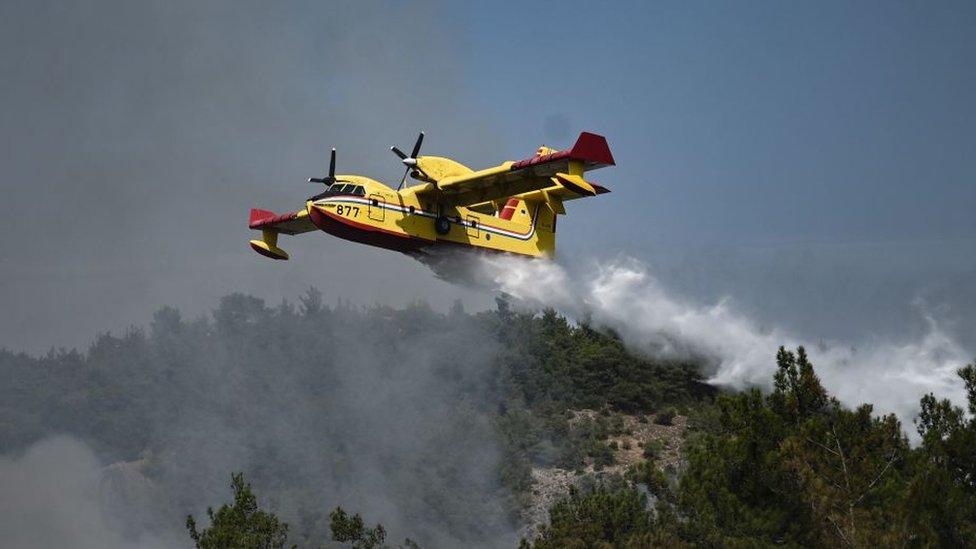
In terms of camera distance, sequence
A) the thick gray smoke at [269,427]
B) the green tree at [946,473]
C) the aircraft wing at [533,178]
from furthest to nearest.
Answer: the thick gray smoke at [269,427] < the aircraft wing at [533,178] < the green tree at [946,473]

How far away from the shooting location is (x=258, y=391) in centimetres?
7781

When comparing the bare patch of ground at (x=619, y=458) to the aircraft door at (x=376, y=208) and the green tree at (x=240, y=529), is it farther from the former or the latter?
the aircraft door at (x=376, y=208)

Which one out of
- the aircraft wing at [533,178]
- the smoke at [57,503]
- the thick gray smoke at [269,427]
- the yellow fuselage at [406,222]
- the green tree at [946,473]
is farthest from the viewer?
the thick gray smoke at [269,427]

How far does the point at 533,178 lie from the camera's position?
35156 millimetres

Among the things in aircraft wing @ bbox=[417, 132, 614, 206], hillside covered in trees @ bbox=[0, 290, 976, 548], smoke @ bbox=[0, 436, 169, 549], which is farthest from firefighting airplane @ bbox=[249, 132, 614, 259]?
smoke @ bbox=[0, 436, 169, 549]

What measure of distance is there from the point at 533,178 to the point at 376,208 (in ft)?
15.0

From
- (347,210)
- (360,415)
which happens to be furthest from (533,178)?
(360,415)

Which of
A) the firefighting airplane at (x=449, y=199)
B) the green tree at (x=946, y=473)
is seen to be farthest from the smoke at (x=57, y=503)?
the green tree at (x=946, y=473)

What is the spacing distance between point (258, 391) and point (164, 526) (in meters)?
12.6

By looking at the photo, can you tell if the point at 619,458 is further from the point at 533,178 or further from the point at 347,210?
the point at 347,210

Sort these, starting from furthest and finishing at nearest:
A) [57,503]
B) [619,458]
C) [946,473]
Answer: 1. [619,458]
2. [57,503]
3. [946,473]

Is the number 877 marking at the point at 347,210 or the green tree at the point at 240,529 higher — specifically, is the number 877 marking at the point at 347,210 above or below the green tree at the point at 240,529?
above

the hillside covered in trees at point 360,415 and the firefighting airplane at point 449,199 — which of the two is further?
the hillside covered in trees at point 360,415

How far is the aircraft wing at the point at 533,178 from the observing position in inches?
1277
